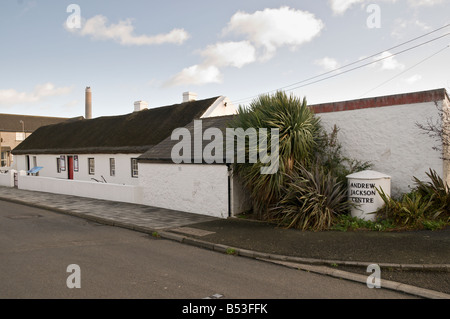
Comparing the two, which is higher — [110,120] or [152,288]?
[110,120]

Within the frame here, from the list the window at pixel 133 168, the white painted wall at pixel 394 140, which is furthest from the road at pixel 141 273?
the window at pixel 133 168

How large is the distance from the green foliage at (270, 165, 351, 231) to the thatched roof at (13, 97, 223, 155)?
10.3 metres

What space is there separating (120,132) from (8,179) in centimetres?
917

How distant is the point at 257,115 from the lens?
1034cm

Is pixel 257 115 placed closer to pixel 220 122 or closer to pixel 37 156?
pixel 220 122

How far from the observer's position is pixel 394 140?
33.0ft

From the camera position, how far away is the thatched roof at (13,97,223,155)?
63.0ft

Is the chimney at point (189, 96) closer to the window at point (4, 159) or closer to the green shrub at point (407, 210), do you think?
the green shrub at point (407, 210)

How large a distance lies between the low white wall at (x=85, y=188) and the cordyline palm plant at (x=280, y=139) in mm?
6010

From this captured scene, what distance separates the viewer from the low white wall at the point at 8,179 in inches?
928

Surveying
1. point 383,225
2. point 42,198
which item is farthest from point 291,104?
point 42,198

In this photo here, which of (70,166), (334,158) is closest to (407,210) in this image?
(334,158)

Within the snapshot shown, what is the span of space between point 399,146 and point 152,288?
8121 millimetres

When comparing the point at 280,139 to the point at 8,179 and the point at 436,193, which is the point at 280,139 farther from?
the point at 8,179
